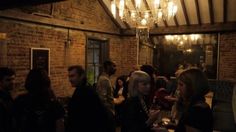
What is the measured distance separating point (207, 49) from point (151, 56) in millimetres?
2021

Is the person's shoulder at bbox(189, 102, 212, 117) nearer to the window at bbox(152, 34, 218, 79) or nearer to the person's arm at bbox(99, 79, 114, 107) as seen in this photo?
the person's arm at bbox(99, 79, 114, 107)

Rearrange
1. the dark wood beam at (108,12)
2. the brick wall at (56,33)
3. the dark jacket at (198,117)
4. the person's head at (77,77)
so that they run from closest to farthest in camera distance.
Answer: the dark jacket at (198,117), the person's head at (77,77), the brick wall at (56,33), the dark wood beam at (108,12)

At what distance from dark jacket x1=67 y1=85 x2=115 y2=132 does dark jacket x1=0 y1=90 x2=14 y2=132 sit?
62 cm

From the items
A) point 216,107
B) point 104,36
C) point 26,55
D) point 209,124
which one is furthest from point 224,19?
point 209,124

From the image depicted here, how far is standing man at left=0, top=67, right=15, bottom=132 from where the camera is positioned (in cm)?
250

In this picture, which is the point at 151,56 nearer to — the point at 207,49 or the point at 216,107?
the point at 207,49

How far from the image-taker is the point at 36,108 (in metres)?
2.55

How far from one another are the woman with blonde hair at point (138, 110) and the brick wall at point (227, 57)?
6.32 meters

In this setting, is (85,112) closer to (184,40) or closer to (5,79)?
(5,79)

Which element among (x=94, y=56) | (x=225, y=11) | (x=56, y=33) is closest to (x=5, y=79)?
(x=56, y=33)

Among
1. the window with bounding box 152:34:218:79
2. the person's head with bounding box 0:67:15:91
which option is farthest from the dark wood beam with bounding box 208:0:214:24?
the person's head with bounding box 0:67:15:91

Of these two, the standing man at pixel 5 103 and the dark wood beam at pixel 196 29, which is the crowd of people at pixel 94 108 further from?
the dark wood beam at pixel 196 29

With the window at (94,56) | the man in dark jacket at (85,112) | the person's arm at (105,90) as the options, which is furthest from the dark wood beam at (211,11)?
the man in dark jacket at (85,112)

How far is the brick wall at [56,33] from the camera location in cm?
502
